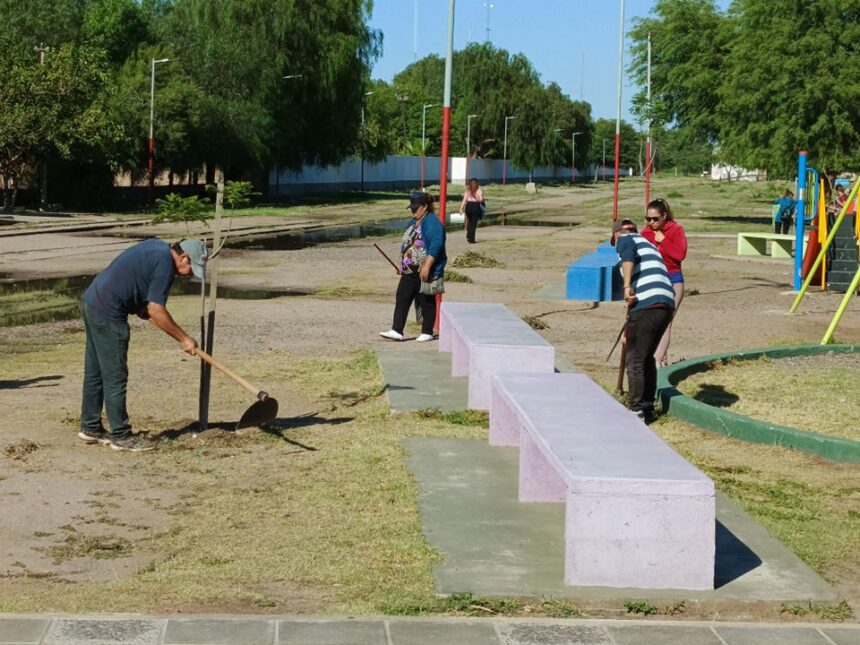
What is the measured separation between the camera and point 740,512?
303 inches

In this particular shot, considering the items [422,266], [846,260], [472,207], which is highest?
[472,207]

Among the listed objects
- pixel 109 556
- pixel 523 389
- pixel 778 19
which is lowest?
pixel 109 556

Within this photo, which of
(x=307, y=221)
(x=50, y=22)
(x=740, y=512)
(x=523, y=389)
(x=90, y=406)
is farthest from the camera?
(x=50, y=22)

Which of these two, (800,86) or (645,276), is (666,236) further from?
(800,86)

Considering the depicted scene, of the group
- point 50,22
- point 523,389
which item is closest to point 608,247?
point 523,389

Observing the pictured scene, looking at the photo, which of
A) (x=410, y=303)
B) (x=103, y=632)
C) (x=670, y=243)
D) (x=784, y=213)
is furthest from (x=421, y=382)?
(x=784, y=213)

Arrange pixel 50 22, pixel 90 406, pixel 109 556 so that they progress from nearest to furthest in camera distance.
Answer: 1. pixel 109 556
2. pixel 90 406
3. pixel 50 22

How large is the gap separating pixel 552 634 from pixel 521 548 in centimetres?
132

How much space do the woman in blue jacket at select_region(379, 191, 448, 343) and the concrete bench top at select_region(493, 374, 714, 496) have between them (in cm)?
572

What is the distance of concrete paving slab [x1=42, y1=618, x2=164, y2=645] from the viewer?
5191mm

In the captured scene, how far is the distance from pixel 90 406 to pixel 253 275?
14.9 m

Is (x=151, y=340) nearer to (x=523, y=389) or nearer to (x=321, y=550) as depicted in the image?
(x=523, y=389)

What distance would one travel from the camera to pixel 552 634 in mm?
5488

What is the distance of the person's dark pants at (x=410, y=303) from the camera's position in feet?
49.2
